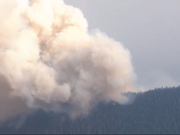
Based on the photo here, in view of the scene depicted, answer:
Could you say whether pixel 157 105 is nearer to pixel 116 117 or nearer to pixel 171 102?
pixel 171 102

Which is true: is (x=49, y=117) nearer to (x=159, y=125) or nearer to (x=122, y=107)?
(x=122, y=107)

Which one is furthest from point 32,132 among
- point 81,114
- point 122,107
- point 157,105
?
point 157,105

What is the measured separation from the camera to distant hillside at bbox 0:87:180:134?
101750 millimetres

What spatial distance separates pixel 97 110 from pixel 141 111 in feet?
39.9

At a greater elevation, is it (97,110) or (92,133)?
(97,110)

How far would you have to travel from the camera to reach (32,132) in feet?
343

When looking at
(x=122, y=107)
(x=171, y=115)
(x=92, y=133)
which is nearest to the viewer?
(x=92, y=133)

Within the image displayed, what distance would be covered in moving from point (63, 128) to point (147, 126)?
69.9ft

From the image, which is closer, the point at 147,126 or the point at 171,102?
the point at 147,126

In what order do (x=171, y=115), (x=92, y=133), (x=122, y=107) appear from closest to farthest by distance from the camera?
(x=92, y=133)
(x=171, y=115)
(x=122, y=107)

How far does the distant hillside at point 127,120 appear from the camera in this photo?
10175cm

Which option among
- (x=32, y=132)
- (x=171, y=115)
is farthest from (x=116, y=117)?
(x=32, y=132)

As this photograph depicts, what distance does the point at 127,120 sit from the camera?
106188 millimetres

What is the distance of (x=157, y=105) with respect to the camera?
11369 centimetres
